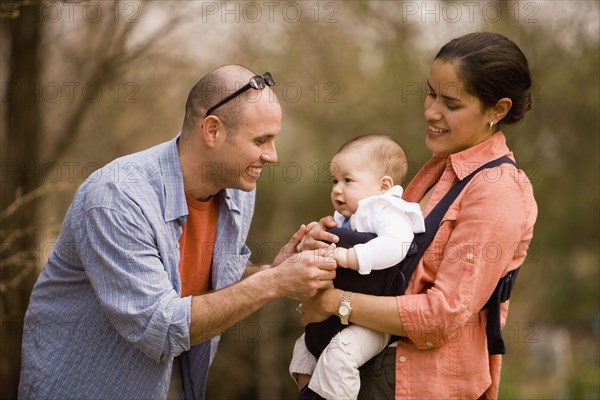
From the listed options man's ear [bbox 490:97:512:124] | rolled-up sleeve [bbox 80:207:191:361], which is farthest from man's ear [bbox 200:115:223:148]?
man's ear [bbox 490:97:512:124]

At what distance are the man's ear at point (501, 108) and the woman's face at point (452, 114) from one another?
0.01m

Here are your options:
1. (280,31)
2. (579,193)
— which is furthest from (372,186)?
(579,193)

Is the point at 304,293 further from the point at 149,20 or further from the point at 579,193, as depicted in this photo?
the point at 579,193

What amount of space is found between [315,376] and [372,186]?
68 cm

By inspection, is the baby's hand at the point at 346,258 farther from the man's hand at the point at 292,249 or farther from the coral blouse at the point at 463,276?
the man's hand at the point at 292,249

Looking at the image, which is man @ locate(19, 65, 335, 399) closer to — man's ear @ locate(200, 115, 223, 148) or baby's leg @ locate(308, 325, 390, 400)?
man's ear @ locate(200, 115, 223, 148)

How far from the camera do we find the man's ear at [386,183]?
267 cm

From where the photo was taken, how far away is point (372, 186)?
2.65 m

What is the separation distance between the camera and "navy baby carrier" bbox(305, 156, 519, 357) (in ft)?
8.19

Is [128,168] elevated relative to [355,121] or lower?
elevated

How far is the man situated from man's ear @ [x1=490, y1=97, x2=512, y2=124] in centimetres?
76

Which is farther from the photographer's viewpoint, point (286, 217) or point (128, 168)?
point (286, 217)

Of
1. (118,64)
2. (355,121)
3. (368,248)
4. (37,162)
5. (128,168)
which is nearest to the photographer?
(368,248)

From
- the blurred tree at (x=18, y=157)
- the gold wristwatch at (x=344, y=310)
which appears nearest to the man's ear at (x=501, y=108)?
the gold wristwatch at (x=344, y=310)
